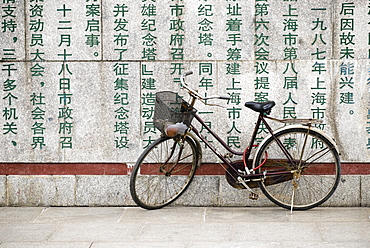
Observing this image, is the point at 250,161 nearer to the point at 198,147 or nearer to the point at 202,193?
the point at 198,147

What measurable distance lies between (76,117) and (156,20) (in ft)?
5.26

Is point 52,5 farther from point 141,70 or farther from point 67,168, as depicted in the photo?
point 67,168

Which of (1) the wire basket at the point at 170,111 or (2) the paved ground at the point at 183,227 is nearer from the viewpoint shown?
(2) the paved ground at the point at 183,227

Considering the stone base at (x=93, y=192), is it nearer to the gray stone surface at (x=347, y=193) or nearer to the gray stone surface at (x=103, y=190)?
the gray stone surface at (x=103, y=190)

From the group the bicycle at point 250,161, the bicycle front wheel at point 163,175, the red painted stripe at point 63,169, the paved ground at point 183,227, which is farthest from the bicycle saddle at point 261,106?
the red painted stripe at point 63,169

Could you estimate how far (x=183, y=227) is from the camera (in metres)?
5.95

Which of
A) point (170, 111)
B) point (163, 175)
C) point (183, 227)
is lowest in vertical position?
point (183, 227)

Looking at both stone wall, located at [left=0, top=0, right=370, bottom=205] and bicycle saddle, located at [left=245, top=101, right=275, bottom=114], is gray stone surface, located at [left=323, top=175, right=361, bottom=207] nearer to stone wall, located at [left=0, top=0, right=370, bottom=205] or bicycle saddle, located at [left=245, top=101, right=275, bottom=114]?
stone wall, located at [left=0, top=0, right=370, bottom=205]

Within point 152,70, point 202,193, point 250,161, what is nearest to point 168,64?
point 152,70

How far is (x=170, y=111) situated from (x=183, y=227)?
1.31m

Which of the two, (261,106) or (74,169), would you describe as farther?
(74,169)

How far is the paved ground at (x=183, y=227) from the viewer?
17.9 feet

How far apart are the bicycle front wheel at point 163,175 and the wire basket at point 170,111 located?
522mm

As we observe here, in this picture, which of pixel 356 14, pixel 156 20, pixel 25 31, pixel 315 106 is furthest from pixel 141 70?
pixel 356 14
